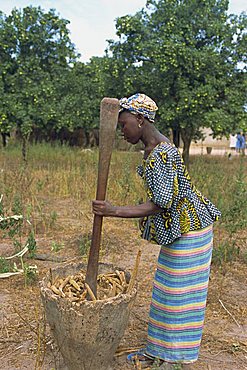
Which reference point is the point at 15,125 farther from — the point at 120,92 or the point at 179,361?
the point at 179,361

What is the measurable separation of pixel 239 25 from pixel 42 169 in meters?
5.30

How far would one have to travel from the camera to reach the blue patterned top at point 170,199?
210 centimetres

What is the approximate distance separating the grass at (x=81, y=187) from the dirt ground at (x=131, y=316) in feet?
0.89

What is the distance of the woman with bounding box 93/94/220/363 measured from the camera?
2119 mm

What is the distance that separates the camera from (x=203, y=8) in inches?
380

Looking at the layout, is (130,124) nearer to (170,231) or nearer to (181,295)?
(170,231)

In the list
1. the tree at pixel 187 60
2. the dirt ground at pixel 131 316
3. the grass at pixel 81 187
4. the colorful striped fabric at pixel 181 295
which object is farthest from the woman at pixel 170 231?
the tree at pixel 187 60

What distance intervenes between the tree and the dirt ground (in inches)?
183

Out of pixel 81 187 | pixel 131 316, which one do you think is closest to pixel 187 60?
pixel 81 187

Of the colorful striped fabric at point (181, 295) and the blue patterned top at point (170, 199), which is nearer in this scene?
the blue patterned top at point (170, 199)

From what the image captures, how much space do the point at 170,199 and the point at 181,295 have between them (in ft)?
1.93

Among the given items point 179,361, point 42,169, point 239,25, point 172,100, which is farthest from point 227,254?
point 239,25

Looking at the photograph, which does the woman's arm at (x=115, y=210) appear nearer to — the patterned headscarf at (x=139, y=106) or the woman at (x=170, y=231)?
the woman at (x=170, y=231)

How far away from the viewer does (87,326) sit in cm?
202
